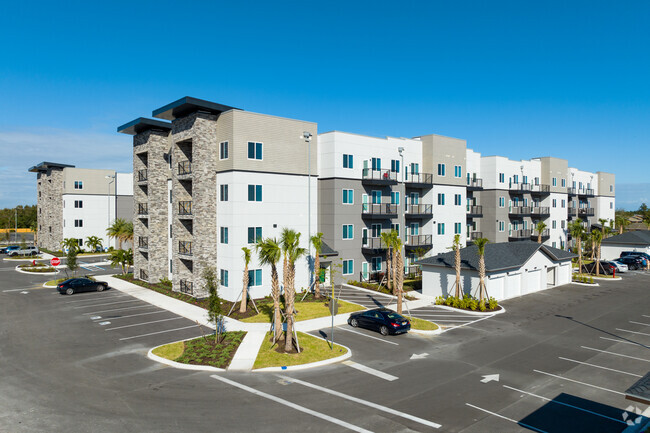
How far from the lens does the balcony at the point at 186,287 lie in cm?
3612

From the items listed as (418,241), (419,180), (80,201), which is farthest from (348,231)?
(80,201)

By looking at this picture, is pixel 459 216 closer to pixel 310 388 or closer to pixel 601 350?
pixel 601 350

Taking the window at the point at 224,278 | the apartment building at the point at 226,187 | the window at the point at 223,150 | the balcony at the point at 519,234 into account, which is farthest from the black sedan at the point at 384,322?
the balcony at the point at 519,234

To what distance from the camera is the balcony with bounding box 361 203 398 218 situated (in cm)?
4169

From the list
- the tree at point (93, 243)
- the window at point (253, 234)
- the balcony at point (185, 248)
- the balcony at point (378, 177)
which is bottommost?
the tree at point (93, 243)

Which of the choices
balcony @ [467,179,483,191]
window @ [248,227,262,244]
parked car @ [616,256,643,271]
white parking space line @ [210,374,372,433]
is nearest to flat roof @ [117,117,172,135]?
window @ [248,227,262,244]

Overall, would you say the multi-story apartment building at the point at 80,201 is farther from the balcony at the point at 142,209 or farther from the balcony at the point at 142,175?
the balcony at the point at 142,175

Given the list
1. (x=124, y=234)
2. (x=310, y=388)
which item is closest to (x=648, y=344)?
(x=310, y=388)

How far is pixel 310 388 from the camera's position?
55.1 ft

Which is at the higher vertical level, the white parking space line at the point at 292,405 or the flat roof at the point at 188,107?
the flat roof at the point at 188,107

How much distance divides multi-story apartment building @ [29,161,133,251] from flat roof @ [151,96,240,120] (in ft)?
137

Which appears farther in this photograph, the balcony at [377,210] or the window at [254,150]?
the balcony at [377,210]

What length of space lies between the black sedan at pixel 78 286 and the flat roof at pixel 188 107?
16538mm

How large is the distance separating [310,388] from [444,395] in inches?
209
